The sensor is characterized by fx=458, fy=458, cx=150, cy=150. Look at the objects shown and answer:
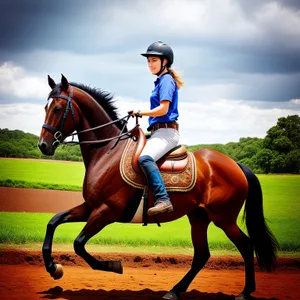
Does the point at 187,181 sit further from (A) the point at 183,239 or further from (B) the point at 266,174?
(B) the point at 266,174

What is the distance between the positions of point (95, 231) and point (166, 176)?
0.90m

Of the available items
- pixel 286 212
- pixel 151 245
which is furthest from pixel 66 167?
pixel 286 212

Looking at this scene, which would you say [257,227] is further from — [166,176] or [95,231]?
[95,231]

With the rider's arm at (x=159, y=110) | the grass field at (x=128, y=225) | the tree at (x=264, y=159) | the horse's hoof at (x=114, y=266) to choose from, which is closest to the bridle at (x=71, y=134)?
the rider's arm at (x=159, y=110)

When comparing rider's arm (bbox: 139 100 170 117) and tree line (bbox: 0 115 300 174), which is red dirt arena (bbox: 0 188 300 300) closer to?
tree line (bbox: 0 115 300 174)

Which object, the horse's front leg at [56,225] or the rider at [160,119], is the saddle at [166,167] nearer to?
the rider at [160,119]

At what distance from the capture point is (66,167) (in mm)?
9609

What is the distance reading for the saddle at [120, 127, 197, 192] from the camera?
14.9 ft

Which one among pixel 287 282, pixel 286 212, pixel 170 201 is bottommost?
pixel 287 282

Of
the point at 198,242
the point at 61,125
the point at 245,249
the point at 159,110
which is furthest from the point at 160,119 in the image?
the point at 245,249

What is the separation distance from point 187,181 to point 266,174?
5.54 meters

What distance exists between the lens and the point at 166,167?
4676mm

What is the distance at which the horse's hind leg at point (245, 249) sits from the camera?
4.90 meters

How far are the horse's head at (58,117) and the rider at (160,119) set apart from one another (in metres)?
0.62
